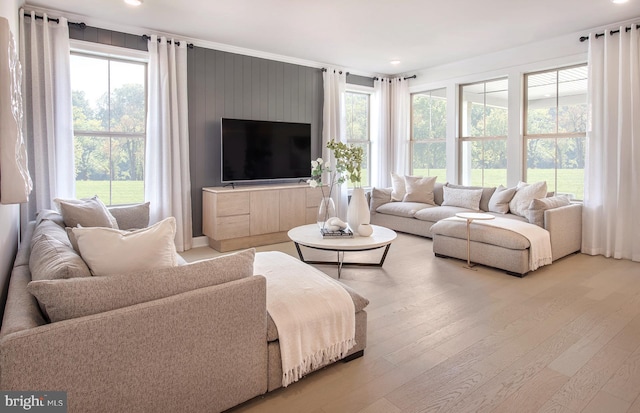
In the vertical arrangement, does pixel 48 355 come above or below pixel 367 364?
above

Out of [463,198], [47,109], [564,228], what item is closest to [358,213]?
[463,198]

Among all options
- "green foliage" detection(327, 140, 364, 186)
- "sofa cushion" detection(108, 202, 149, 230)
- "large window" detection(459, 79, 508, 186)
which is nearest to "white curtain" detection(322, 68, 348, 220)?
"large window" detection(459, 79, 508, 186)

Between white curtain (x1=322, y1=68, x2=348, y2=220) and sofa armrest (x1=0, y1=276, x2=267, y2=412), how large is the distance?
4.82 metres

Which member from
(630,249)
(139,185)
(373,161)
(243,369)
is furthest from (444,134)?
(243,369)

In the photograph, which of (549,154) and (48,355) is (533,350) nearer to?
(48,355)

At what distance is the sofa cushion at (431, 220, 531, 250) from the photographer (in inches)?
156

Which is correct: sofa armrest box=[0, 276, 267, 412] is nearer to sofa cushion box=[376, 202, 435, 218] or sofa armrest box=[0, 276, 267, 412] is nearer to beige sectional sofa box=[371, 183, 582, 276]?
beige sectional sofa box=[371, 183, 582, 276]

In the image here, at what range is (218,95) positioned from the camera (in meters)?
5.38

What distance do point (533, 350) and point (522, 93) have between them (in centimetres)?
431

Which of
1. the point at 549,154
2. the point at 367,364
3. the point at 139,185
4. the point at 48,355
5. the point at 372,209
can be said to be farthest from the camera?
the point at 372,209

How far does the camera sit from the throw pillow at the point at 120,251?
66.2 inches

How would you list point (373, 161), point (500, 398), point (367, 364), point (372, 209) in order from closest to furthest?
point (500, 398)
point (367, 364)
point (372, 209)
point (373, 161)

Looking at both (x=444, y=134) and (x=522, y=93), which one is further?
(x=444, y=134)

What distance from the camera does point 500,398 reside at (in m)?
1.96
